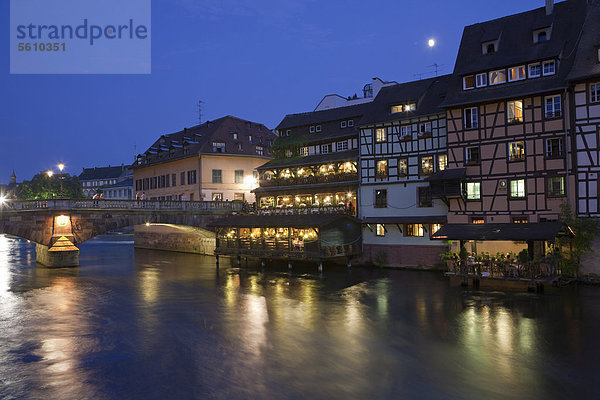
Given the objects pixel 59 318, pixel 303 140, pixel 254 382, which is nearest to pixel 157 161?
pixel 303 140

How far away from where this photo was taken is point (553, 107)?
3108cm

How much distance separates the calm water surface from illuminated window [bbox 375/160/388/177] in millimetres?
11429

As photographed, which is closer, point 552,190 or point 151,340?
point 151,340

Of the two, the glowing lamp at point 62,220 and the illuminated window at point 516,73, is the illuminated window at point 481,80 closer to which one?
the illuminated window at point 516,73

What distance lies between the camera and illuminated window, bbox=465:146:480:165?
3434 centimetres

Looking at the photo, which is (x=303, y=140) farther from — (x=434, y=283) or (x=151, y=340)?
(x=151, y=340)

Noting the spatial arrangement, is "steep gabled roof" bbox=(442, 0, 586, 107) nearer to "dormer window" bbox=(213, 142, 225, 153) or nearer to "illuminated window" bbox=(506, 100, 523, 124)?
"illuminated window" bbox=(506, 100, 523, 124)

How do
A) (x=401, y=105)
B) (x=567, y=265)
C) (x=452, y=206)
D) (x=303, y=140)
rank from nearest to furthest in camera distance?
(x=567, y=265) → (x=452, y=206) → (x=401, y=105) → (x=303, y=140)

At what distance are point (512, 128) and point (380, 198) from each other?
12.8 meters

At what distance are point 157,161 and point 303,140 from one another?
29529 mm

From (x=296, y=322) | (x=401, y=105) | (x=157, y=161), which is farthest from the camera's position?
(x=157, y=161)

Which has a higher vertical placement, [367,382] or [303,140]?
[303,140]

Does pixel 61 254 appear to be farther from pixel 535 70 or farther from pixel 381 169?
pixel 535 70

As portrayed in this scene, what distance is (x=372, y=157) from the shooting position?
4141 centimetres
